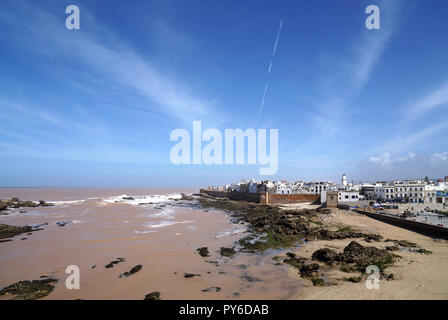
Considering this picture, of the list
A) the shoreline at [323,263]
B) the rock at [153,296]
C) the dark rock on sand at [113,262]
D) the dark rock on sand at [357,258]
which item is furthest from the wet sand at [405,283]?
the dark rock on sand at [113,262]

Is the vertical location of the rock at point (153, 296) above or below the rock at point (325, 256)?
below

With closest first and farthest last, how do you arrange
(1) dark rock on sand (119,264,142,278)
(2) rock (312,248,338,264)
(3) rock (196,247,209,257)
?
(1) dark rock on sand (119,264,142,278), (2) rock (312,248,338,264), (3) rock (196,247,209,257)

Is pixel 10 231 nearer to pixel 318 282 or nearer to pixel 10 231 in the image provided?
pixel 10 231

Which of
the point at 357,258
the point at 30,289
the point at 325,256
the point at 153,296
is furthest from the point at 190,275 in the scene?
the point at 357,258

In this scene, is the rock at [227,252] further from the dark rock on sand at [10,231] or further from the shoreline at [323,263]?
the dark rock on sand at [10,231]

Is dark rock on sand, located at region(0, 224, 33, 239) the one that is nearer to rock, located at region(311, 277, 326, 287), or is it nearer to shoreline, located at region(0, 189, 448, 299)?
shoreline, located at region(0, 189, 448, 299)

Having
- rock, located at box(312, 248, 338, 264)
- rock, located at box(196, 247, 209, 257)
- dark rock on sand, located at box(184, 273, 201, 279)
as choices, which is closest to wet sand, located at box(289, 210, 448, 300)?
rock, located at box(312, 248, 338, 264)

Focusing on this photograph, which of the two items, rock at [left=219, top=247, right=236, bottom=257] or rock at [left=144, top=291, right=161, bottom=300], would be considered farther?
rock at [left=219, top=247, right=236, bottom=257]
